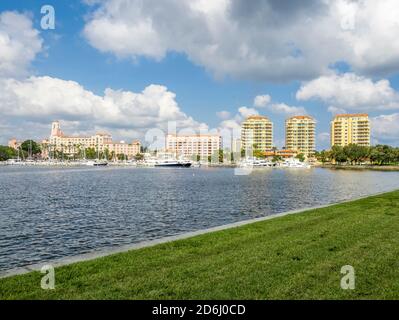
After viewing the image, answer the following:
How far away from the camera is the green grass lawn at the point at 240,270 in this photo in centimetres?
820

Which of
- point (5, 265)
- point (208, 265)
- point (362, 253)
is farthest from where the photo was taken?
point (5, 265)

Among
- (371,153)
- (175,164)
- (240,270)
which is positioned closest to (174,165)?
(175,164)

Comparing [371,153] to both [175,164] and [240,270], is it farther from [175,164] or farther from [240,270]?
[240,270]

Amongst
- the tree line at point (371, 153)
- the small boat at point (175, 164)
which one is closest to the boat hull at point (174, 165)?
the small boat at point (175, 164)

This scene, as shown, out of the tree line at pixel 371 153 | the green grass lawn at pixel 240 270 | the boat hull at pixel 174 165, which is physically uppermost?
the tree line at pixel 371 153

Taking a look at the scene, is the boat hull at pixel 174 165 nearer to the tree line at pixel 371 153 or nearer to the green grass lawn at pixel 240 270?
the tree line at pixel 371 153

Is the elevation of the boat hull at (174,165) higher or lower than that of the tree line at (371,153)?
lower

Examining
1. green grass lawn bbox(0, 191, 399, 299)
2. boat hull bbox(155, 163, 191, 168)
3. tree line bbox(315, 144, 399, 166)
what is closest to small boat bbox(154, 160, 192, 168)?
boat hull bbox(155, 163, 191, 168)
